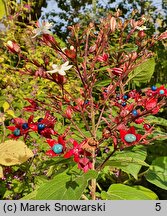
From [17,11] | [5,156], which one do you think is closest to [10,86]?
[17,11]

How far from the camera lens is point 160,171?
1.25 meters

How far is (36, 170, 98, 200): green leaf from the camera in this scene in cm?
87

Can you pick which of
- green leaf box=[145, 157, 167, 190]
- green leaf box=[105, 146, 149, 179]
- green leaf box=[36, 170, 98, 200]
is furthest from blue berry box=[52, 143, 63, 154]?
green leaf box=[145, 157, 167, 190]

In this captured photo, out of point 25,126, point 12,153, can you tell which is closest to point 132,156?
point 25,126

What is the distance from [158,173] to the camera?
1243 mm

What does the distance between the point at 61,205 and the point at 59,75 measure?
1.15 feet

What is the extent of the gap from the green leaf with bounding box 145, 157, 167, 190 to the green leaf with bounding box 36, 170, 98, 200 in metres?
0.37

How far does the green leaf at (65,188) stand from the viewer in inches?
34.1

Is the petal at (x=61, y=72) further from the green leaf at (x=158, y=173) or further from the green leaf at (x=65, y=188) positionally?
the green leaf at (x=158, y=173)

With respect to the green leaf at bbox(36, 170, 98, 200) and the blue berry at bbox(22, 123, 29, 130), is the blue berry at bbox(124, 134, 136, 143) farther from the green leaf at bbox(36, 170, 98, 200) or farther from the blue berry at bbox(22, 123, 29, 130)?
the blue berry at bbox(22, 123, 29, 130)

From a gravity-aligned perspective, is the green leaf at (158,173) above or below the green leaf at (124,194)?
below

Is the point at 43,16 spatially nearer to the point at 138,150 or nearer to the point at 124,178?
the point at 124,178

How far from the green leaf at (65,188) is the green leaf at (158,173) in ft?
1.21

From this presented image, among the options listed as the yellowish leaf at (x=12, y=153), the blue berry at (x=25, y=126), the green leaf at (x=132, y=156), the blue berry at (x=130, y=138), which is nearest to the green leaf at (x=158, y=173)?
the green leaf at (x=132, y=156)
